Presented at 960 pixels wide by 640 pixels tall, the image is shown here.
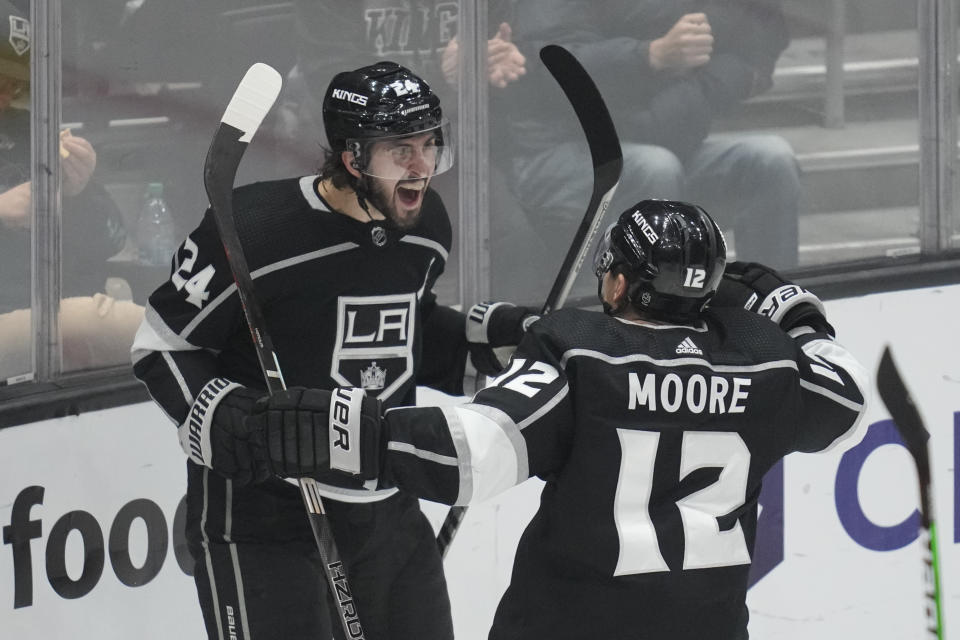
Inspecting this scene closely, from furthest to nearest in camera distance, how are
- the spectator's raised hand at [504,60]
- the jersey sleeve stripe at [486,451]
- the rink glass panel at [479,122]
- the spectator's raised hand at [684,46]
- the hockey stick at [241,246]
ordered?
the spectator's raised hand at [684,46]
the spectator's raised hand at [504,60]
the rink glass panel at [479,122]
the hockey stick at [241,246]
the jersey sleeve stripe at [486,451]

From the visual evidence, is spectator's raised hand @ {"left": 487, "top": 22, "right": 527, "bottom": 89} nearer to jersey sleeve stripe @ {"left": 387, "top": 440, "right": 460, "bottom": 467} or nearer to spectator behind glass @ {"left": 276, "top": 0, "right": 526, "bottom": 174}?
spectator behind glass @ {"left": 276, "top": 0, "right": 526, "bottom": 174}

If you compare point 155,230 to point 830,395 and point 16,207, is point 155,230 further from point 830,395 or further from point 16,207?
point 830,395

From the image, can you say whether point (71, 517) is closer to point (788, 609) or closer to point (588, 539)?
point (588, 539)

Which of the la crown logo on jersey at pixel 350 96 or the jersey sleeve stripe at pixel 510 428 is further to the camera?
the la crown logo on jersey at pixel 350 96

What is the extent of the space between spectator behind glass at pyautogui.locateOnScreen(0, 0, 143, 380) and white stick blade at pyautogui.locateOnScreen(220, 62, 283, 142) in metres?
0.58

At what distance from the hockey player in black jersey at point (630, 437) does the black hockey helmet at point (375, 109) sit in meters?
0.33

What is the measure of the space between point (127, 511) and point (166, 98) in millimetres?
758

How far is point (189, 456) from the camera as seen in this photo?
204 cm

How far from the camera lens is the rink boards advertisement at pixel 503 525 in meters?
2.38

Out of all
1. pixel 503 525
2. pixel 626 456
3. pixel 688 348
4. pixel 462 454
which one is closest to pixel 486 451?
pixel 462 454

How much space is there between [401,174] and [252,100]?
0.23 m

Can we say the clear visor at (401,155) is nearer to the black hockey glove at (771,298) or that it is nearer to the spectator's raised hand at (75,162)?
the black hockey glove at (771,298)

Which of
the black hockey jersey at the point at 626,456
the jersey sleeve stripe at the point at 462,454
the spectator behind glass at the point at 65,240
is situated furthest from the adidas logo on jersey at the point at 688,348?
the spectator behind glass at the point at 65,240

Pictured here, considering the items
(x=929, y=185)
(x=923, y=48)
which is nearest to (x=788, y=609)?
(x=929, y=185)
